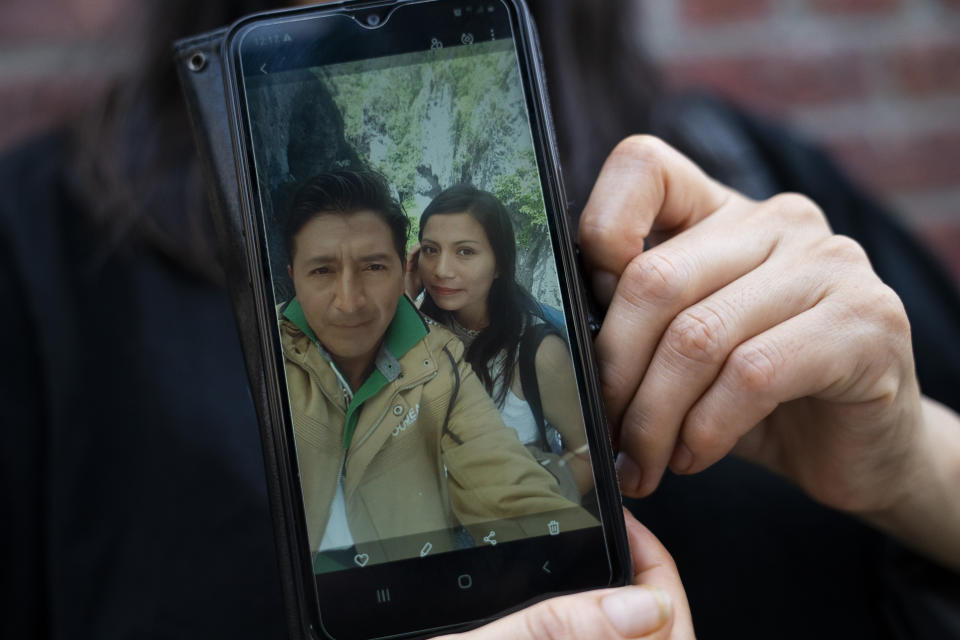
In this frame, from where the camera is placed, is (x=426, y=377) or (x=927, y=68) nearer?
(x=426, y=377)

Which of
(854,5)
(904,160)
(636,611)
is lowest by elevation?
(636,611)

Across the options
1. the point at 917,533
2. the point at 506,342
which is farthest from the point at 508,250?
the point at 917,533

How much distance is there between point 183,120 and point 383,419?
359mm

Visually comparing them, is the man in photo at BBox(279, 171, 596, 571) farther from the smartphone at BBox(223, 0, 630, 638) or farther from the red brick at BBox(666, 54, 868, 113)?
the red brick at BBox(666, 54, 868, 113)

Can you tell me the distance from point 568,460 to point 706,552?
243 mm

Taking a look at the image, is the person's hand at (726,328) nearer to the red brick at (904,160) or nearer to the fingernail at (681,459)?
the fingernail at (681,459)

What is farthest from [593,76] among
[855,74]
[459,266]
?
[459,266]

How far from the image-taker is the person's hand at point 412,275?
0.30m

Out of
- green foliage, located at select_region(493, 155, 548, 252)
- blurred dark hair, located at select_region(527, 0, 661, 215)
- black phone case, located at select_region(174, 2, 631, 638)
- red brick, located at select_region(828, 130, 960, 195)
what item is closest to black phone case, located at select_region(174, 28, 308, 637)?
black phone case, located at select_region(174, 2, 631, 638)

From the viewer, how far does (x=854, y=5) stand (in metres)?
0.73

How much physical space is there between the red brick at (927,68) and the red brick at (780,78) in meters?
0.04

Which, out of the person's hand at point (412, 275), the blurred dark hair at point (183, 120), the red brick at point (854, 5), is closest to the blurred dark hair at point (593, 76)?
the blurred dark hair at point (183, 120)

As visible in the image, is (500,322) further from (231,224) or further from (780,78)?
(780,78)

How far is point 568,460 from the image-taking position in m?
0.30
